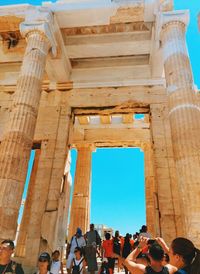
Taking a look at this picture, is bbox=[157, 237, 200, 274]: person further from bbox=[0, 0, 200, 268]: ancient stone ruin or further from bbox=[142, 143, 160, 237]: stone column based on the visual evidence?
bbox=[142, 143, 160, 237]: stone column

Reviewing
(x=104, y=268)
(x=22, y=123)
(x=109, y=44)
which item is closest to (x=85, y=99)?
(x=109, y=44)

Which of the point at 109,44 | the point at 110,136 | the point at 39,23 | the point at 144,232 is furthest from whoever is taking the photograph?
the point at 110,136

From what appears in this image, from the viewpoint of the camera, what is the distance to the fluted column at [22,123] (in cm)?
777

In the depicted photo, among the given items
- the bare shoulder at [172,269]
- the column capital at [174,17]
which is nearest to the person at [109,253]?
the bare shoulder at [172,269]

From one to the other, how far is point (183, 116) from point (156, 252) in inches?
252

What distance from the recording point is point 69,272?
8.09 metres

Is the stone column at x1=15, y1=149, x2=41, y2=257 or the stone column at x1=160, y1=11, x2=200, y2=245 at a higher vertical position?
the stone column at x1=160, y1=11, x2=200, y2=245

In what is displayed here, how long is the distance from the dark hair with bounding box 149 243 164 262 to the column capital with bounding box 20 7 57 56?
991 centimetres

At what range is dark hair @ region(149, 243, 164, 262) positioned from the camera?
300 cm

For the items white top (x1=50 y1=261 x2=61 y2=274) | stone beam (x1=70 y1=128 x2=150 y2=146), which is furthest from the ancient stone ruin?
white top (x1=50 y1=261 x2=61 y2=274)

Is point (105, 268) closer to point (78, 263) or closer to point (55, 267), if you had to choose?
point (78, 263)

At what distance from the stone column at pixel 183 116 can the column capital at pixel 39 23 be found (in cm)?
481

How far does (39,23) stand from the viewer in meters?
10.7

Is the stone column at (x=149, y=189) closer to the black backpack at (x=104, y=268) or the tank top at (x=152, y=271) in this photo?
the black backpack at (x=104, y=268)
